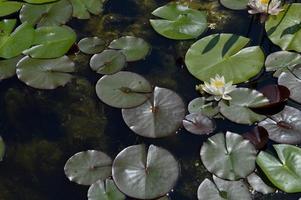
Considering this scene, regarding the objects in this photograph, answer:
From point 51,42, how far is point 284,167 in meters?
1.49

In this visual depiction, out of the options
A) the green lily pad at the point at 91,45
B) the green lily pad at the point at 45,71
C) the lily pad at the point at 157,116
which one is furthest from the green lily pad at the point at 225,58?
the green lily pad at the point at 45,71

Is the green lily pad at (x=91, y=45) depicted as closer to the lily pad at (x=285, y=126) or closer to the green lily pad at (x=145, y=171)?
the green lily pad at (x=145, y=171)

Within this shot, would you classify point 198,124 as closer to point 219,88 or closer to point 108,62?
point 219,88

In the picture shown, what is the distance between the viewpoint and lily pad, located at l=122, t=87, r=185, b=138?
8.07ft

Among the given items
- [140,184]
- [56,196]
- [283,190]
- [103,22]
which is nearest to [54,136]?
[56,196]

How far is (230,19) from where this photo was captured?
3105 mm

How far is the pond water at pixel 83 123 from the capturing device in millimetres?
2373

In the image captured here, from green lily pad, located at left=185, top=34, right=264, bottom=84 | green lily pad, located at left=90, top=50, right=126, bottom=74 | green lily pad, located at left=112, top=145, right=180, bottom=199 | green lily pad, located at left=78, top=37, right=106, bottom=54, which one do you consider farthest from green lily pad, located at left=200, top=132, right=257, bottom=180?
green lily pad, located at left=78, top=37, right=106, bottom=54

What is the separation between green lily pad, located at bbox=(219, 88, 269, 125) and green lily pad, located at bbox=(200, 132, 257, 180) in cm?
13

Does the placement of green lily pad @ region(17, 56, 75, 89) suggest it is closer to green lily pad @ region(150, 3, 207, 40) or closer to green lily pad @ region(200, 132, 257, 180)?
green lily pad @ region(150, 3, 207, 40)

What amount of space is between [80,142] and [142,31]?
35.1 inches

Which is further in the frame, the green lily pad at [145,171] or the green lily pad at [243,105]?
the green lily pad at [243,105]

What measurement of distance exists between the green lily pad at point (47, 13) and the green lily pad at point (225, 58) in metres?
0.83

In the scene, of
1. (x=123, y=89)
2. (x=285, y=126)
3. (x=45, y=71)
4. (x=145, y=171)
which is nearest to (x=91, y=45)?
(x=45, y=71)
